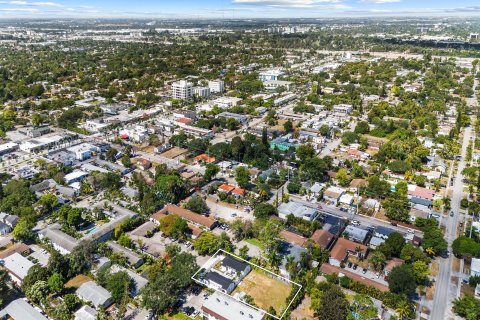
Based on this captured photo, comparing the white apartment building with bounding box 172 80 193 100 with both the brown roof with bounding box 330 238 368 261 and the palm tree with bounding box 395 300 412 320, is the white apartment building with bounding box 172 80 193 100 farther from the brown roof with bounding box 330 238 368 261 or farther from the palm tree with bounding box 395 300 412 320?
the palm tree with bounding box 395 300 412 320

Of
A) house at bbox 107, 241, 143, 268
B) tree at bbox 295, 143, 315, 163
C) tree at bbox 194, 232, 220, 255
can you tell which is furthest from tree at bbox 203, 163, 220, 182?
house at bbox 107, 241, 143, 268

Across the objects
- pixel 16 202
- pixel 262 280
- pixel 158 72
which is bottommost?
pixel 262 280

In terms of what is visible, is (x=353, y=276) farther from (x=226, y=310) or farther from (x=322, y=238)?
(x=226, y=310)

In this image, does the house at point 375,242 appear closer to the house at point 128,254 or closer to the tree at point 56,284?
the house at point 128,254

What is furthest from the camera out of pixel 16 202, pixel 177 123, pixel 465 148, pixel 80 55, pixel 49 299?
pixel 80 55

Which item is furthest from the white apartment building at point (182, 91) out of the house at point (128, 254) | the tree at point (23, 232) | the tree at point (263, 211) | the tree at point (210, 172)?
the house at point (128, 254)

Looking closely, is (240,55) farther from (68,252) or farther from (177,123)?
(68,252)

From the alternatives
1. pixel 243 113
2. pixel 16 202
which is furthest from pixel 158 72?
pixel 16 202
